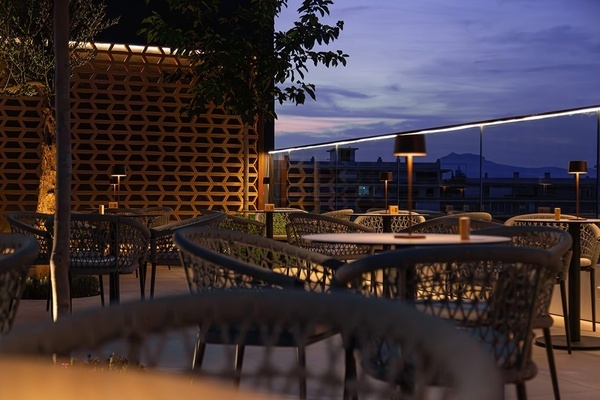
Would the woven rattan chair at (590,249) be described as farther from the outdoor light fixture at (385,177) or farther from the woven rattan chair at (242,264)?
the woven rattan chair at (242,264)

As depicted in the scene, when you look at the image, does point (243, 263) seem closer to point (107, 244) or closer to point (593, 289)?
point (107, 244)

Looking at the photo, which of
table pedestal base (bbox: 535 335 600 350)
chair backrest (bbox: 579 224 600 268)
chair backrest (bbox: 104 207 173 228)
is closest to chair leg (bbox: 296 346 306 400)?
table pedestal base (bbox: 535 335 600 350)

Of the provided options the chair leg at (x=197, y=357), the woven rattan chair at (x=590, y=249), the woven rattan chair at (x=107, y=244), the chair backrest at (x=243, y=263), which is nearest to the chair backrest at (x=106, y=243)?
the woven rattan chair at (x=107, y=244)

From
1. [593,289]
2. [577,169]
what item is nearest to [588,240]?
[593,289]

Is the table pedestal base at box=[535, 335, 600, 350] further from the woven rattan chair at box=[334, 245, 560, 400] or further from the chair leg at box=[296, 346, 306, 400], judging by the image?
the chair leg at box=[296, 346, 306, 400]

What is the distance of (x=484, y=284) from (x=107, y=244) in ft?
12.1

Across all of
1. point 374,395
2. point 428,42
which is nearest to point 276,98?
point 374,395

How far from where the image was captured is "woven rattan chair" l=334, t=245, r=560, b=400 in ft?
7.75

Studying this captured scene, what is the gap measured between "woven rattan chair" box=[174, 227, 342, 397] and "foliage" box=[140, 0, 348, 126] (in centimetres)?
306

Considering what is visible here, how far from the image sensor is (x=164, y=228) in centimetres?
652

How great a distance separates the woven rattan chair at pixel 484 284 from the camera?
2363 mm

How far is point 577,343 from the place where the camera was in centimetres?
550

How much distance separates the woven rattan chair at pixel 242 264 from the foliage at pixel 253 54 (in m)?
3.06

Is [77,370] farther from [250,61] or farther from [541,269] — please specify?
[250,61]
